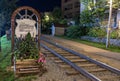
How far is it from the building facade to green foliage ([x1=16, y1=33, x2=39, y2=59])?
36.5 meters

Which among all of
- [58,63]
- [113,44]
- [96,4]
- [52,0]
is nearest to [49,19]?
[52,0]

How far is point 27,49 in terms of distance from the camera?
9.68m

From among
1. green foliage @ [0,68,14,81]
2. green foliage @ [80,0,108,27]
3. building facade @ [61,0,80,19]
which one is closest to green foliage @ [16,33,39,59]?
green foliage @ [0,68,14,81]

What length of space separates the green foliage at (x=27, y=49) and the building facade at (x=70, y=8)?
3645 cm

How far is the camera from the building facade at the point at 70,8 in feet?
157

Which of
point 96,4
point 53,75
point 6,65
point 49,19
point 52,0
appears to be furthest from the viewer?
point 52,0

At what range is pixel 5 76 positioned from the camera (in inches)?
341

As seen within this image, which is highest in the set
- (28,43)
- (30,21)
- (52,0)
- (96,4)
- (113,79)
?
(52,0)

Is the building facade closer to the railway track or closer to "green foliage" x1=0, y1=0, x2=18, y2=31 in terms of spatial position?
"green foliage" x1=0, y1=0, x2=18, y2=31

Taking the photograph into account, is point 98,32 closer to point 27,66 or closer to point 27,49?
point 27,49

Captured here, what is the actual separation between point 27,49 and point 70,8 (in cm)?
4418

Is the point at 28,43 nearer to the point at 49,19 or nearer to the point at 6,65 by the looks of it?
the point at 6,65

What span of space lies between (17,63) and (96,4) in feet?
65.1

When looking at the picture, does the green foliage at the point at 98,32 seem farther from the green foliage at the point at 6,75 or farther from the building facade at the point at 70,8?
the building facade at the point at 70,8
